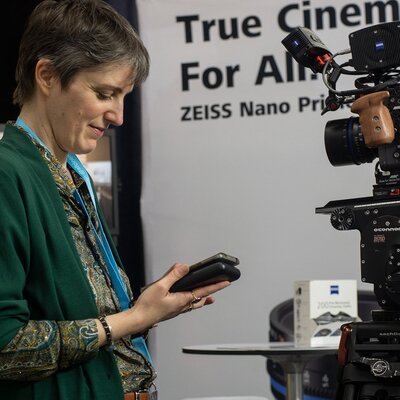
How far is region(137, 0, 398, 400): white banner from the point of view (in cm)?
368

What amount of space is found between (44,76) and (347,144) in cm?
78

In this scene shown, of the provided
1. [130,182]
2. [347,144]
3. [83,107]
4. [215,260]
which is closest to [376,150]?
[347,144]

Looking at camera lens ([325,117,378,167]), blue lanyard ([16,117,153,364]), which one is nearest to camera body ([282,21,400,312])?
camera lens ([325,117,378,167])

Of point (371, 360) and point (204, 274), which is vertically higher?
point (204, 274)

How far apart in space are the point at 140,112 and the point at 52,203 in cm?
238

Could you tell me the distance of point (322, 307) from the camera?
123 inches

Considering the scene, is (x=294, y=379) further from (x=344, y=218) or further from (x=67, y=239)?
(x=67, y=239)

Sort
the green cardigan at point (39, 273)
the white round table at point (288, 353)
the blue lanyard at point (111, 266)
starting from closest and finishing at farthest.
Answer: the green cardigan at point (39, 273) < the blue lanyard at point (111, 266) < the white round table at point (288, 353)

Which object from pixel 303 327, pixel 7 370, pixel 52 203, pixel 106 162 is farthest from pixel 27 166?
pixel 106 162

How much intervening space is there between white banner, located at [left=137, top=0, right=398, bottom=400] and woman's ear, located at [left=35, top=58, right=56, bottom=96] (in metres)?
2.17

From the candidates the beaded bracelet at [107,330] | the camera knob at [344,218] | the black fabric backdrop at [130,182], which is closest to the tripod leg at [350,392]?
the camera knob at [344,218]

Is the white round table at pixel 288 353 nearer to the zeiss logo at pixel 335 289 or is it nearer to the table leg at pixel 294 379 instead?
the table leg at pixel 294 379

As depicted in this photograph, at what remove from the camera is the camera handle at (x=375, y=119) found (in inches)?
78.2

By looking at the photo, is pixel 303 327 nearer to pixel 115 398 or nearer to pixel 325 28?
pixel 325 28
